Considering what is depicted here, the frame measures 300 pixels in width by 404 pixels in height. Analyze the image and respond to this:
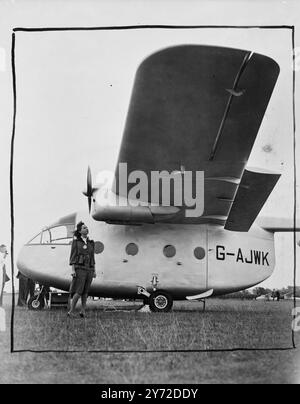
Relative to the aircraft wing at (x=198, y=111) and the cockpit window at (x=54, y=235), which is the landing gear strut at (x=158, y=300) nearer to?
the cockpit window at (x=54, y=235)

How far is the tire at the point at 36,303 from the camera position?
8.92 metres

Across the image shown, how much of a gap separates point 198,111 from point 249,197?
278cm

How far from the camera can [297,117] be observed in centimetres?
502

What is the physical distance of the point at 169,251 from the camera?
906 centimetres

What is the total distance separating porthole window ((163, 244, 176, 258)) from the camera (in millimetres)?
9045

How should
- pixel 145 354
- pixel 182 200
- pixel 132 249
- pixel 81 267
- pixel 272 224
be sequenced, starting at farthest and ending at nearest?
pixel 272 224 → pixel 132 249 → pixel 182 200 → pixel 81 267 → pixel 145 354

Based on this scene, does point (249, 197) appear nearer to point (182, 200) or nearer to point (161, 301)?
point (182, 200)

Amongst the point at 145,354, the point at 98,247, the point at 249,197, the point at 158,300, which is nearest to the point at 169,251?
the point at 158,300

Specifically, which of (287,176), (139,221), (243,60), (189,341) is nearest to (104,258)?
A: (139,221)

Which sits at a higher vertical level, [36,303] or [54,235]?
[54,235]

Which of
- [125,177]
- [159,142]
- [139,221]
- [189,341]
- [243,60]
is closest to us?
[243,60]

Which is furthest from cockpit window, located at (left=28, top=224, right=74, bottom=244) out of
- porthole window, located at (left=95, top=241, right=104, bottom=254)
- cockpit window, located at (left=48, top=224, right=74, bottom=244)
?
porthole window, located at (left=95, top=241, right=104, bottom=254)
